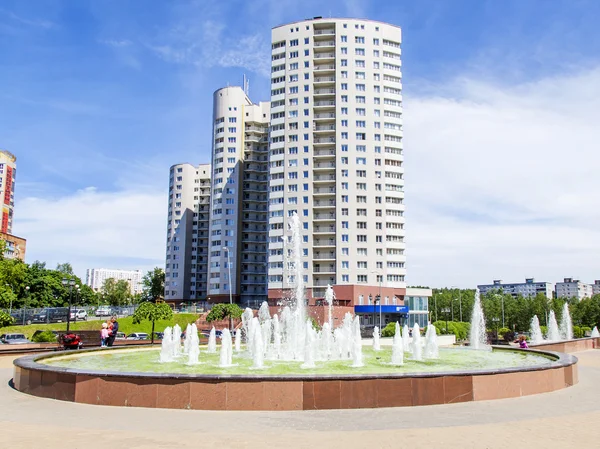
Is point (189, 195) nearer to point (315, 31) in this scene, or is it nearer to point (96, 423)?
point (315, 31)

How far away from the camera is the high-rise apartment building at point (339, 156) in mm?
72188

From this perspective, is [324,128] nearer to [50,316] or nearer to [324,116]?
[324,116]

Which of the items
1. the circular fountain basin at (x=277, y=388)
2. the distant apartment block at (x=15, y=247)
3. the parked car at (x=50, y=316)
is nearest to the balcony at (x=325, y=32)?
the parked car at (x=50, y=316)

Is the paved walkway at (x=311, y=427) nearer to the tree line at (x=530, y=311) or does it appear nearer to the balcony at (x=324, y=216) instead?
the balcony at (x=324, y=216)

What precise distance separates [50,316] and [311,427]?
5654cm

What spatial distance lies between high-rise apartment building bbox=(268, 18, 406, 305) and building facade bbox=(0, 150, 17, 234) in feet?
194

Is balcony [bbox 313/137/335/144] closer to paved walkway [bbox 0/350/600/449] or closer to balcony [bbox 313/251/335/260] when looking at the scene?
balcony [bbox 313/251/335/260]

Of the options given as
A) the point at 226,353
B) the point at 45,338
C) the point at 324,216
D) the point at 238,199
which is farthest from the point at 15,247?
the point at 226,353

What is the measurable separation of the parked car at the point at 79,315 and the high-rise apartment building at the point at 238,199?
946 inches

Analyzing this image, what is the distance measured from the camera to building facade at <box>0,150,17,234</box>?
332 ft

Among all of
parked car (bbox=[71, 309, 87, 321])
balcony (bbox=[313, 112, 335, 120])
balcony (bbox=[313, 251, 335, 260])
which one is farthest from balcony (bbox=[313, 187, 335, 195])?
parked car (bbox=[71, 309, 87, 321])

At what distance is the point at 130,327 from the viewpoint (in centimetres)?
6191

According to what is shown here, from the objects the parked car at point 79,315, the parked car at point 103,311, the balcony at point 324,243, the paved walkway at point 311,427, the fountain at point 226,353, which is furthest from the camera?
the balcony at point 324,243

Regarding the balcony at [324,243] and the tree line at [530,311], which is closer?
the balcony at [324,243]
